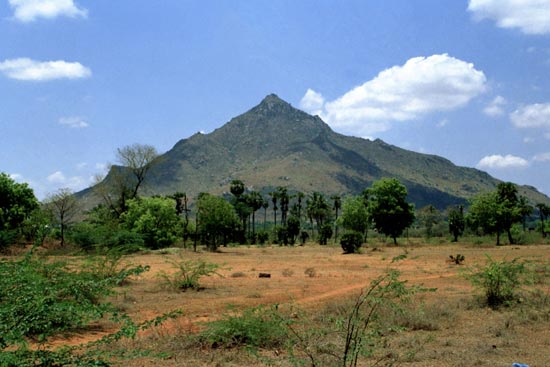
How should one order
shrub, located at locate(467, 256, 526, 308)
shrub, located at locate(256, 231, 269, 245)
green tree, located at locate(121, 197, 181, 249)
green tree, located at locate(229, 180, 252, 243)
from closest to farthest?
shrub, located at locate(467, 256, 526, 308), green tree, located at locate(121, 197, 181, 249), green tree, located at locate(229, 180, 252, 243), shrub, located at locate(256, 231, 269, 245)

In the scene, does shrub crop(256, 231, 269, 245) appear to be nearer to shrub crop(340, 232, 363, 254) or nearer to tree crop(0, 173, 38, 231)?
shrub crop(340, 232, 363, 254)

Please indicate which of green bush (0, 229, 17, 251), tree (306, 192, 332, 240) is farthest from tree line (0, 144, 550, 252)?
tree (306, 192, 332, 240)

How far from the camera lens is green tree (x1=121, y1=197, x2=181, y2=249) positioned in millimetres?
49781

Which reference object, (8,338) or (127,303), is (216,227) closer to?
(127,303)

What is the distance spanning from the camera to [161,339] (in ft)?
34.2

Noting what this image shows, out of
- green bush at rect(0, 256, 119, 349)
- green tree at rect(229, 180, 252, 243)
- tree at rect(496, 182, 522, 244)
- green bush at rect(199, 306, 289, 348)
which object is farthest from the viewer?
green tree at rect(229, 180, 252, 243)

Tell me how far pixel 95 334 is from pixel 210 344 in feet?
11.7

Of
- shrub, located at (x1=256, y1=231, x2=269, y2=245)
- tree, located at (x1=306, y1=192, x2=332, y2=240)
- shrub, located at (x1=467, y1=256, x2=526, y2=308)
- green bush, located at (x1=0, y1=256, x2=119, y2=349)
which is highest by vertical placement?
tree, located at (x1=306, y1=192, x2=332, y2=240)

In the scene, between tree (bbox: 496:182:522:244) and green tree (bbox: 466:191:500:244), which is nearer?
tree (bbox: 496:182:522:244)

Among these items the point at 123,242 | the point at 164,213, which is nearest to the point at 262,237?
the point at 164,213

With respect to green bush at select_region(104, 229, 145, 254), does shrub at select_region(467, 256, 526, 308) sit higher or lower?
lower

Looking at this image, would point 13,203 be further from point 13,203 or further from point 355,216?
point 355,216

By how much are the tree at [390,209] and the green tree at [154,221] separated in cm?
2824

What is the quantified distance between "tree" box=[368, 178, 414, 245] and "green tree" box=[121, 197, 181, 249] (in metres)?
28.2
